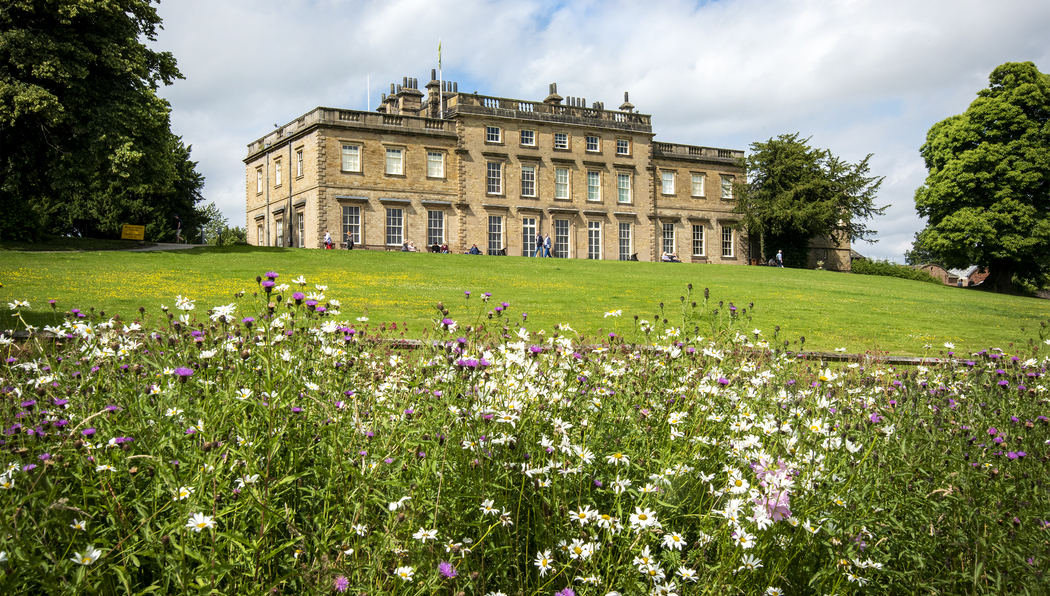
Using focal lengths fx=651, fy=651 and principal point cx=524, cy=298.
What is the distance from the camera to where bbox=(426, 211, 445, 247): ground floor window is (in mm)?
39438

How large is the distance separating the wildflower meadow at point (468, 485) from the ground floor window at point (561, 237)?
39.7 metres

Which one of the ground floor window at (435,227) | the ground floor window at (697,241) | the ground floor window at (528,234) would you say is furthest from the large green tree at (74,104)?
the ground floor window at (697,241)

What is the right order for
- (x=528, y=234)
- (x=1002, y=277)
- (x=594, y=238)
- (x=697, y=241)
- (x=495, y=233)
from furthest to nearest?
(x=697, y=241) → (x=594, y=238) → (x=528, y=234) → (x=495, y=233) → (x=1002, y=277)

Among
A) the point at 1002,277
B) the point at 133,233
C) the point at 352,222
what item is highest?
the point at 352,222

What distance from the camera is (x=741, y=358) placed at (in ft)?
18.8

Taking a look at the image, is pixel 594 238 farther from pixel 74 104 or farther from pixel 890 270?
pixel 74 104

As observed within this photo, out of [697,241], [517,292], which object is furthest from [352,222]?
[697,241]

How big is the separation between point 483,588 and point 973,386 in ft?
11.9

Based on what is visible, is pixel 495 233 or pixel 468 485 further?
pixel 495 233

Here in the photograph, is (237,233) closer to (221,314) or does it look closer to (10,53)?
(10,53)

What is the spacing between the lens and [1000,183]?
37.1m

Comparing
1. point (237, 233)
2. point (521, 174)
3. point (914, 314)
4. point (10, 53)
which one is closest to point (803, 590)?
point (914, 314)

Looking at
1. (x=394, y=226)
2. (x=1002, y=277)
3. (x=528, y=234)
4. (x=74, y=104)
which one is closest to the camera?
(x=74, y=104)

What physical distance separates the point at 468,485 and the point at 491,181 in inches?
1563
